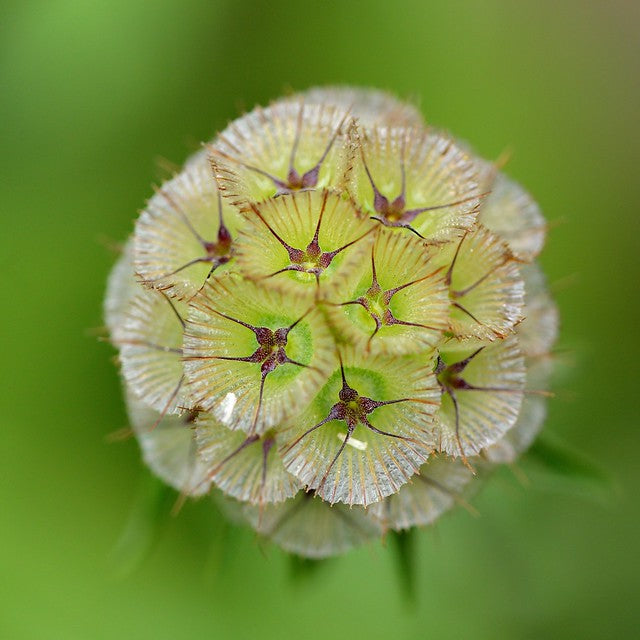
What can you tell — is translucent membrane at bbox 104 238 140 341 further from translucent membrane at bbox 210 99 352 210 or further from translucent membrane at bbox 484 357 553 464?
translucent membrane at bbox 484 357 553 464

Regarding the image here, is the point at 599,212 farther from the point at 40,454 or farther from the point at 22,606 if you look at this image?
the point at 22,606

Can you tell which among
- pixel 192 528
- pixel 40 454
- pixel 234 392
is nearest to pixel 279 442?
pixel 234 392

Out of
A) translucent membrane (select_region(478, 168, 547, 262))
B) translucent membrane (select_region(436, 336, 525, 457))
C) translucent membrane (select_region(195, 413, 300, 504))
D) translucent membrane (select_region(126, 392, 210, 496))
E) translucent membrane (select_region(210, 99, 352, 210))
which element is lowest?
translucent membrane (select_region(126, 392, 210, 496))

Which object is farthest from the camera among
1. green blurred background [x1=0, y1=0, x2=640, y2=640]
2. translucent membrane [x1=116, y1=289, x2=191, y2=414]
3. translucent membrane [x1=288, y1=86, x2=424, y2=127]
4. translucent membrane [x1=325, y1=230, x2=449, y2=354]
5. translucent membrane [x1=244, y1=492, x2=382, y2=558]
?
green blurred background [x1=0, y1=0, x2=640, y2=640]

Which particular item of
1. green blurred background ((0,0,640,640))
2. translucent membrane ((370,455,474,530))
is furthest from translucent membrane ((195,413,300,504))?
green blurred background ((0,0,640,640))

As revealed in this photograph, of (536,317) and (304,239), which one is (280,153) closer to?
(304,239)

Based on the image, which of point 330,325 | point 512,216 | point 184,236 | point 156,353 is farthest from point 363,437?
point 512,216
